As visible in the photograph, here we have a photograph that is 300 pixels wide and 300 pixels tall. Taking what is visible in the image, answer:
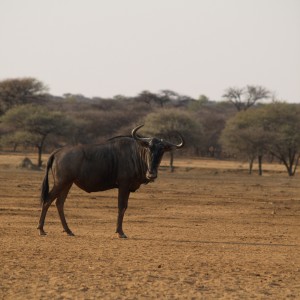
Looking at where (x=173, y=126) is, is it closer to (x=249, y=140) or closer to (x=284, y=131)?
(x=249, y=140)

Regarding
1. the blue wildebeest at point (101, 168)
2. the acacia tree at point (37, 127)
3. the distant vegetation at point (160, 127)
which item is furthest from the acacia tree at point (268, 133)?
the blue wildebeest at point (101, 168)

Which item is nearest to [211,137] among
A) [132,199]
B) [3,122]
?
[3,122]

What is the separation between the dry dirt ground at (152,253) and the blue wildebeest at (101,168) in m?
0.80

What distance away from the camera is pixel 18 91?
80750 mm

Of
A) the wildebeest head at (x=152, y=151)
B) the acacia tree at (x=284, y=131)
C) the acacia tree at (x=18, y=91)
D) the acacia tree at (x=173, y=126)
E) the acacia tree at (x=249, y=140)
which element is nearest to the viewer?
the wildebeest head at (x=152, y=151)

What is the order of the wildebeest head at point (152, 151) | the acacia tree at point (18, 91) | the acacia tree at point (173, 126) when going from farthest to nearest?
the acacia tree at point (18, 91) → the acacia tree at point (173, 126) → the wildebeest head at point (152, 151)

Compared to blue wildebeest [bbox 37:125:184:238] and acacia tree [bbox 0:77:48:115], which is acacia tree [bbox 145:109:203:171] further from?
blue wildebeest [bbox 37:125:184:238]

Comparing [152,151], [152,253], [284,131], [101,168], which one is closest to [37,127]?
[284,131]

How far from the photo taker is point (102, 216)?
17969 mm

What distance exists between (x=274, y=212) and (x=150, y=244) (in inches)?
342

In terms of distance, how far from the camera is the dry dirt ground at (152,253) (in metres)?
8.78

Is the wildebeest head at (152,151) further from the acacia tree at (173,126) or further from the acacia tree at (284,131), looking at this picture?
the acacia tree at (173,126)

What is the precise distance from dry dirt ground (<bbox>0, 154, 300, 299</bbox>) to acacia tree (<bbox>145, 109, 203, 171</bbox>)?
118 ft

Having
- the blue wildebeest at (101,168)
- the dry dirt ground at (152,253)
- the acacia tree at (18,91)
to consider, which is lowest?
the dry dirt ground at (152,253)
